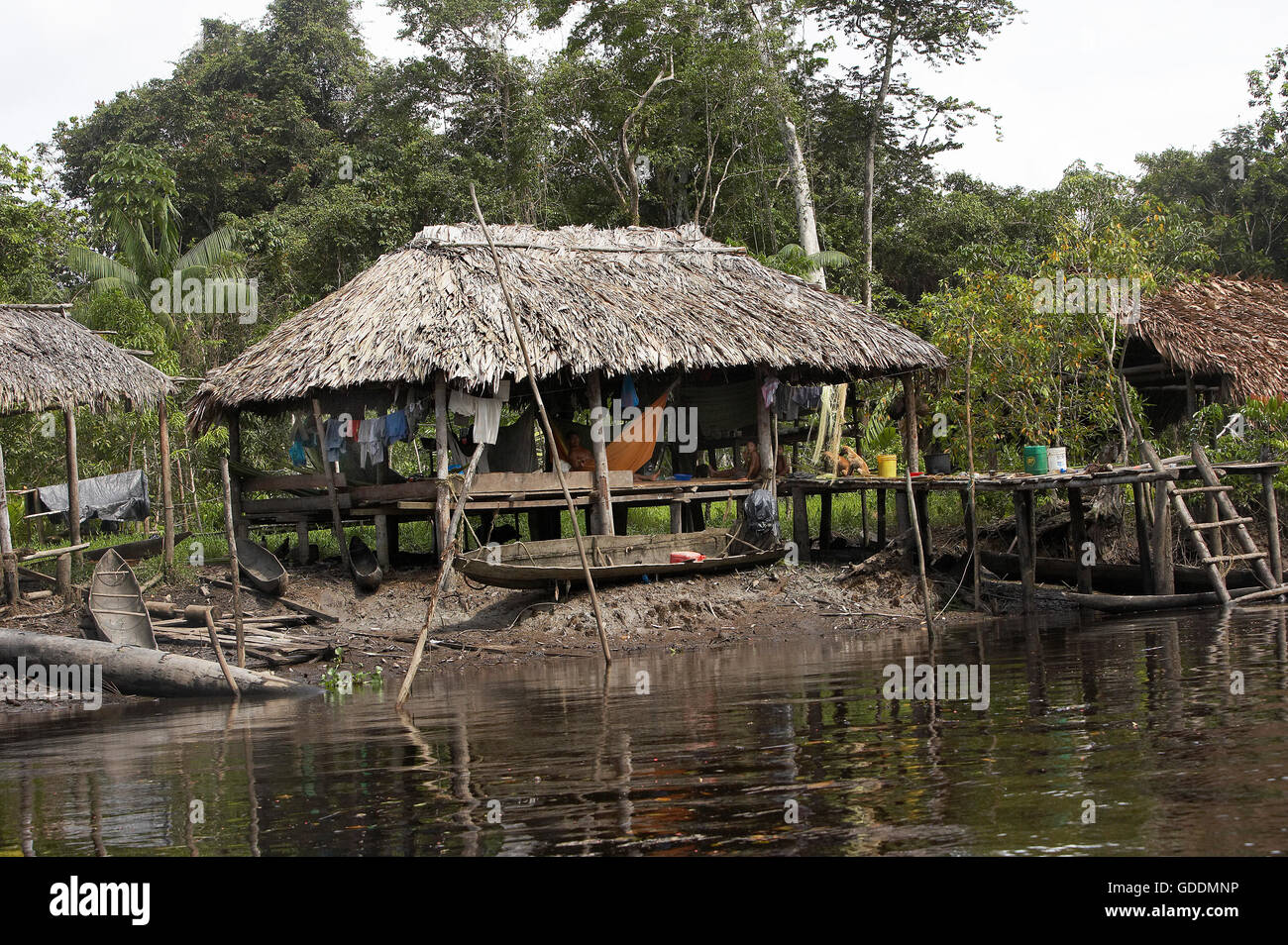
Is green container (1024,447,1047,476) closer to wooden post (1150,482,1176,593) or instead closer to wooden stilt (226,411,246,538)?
wooden post (1150,482,1176,593)

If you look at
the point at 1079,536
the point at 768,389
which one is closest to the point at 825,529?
the point at 768,389

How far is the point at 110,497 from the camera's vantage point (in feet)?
69.5

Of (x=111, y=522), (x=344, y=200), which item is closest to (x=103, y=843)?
(x=111, y=522)

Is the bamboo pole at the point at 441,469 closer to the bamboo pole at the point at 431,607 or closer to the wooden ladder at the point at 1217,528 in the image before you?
the bamboo pole at the point at 431,607

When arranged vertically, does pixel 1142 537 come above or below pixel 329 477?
below

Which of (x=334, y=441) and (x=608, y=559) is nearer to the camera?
(x=608, y=559)

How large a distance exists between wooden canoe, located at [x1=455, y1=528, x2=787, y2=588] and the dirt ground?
0.29 metres

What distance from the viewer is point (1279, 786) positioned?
5.31 m

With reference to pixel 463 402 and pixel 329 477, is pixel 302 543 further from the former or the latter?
pixel 463 402

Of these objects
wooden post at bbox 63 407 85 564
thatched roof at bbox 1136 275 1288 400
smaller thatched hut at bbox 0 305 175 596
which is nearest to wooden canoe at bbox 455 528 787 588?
smaller thatched hut at bbox 0 305 175 596

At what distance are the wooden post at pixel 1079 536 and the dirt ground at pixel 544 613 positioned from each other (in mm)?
1988

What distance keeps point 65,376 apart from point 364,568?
4211 millimetres

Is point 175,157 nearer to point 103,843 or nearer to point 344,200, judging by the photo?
point 344,200
